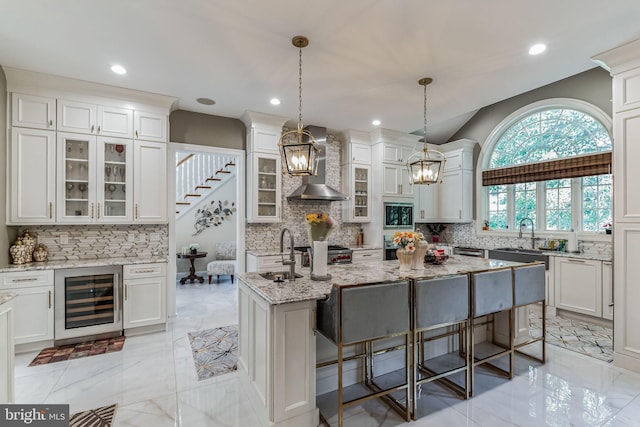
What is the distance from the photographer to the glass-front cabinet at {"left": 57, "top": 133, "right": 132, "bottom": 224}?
135 inches

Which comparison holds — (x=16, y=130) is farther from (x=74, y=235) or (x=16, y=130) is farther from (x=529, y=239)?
(x=529, y=239)

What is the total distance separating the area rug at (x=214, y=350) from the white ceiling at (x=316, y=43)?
9.94ft

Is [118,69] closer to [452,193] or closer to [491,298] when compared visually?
[491,298]

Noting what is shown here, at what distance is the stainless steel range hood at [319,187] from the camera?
4.57 metres

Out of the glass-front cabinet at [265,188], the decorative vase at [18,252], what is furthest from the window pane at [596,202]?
the decorative vase at [18,252]

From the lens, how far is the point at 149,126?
383cm

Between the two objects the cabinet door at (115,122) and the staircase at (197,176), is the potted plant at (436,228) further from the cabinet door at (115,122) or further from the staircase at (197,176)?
the cabinet door at (115,122)

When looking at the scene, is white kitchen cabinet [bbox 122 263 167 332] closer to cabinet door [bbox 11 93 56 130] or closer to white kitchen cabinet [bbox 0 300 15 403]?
white kitchen cabinet [bbox 0 300 15 403]

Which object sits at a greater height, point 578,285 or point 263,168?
point 263,168

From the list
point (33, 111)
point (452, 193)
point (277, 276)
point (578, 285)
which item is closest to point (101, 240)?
point (33, 111)

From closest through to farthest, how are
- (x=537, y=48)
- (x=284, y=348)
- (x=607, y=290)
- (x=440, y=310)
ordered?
(x=284, y=348)
(x=440, y=310)
(x=537, y=48)
(x=607, y=290)

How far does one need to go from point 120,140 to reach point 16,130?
36.8 inches

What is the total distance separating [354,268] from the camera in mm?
2854

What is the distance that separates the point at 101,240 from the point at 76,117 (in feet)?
4.96
